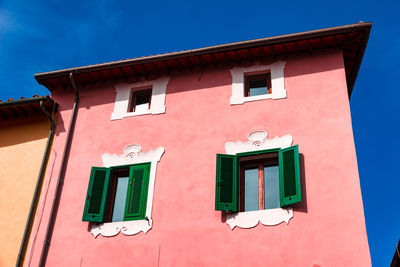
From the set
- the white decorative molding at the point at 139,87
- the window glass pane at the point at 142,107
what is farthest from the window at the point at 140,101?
the white decorative molding at the point at 139,87

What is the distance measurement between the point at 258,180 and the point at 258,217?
0.94 meters

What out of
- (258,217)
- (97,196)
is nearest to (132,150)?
(97,196)

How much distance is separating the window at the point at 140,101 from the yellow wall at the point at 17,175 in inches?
86.2

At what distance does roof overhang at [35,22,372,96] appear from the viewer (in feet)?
39.0

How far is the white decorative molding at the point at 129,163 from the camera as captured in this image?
35.5 feet

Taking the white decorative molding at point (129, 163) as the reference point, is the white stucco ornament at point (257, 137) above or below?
above

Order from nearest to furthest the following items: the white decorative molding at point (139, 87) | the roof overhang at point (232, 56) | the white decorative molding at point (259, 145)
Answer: the white decorative molding at point (259, 145) < the roof overhang at point (232, 56) < the white decorative molding at point (139, 87)

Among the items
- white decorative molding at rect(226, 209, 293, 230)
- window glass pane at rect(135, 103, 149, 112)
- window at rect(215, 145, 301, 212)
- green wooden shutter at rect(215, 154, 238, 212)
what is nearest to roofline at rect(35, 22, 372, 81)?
window glass pane at rect(135, 103, 149, 112)

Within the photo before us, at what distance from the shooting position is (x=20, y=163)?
1277 cm

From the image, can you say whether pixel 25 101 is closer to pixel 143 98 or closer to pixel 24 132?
pixel 24 132

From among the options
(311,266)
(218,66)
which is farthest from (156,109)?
(311,266)

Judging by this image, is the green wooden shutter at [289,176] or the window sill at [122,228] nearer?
the green wooden shutter at [289,176]

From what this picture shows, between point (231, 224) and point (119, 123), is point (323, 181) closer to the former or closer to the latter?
point (231, 224)

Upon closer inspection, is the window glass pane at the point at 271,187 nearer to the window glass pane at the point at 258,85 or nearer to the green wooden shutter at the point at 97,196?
the window glass pane at the point at 258,85
